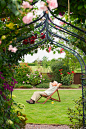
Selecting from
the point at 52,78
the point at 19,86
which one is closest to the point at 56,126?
the point at 19,86

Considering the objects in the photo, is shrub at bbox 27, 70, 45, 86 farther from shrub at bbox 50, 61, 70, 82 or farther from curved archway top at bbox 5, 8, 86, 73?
curved archway top at bbox 5, 8, 86, 73

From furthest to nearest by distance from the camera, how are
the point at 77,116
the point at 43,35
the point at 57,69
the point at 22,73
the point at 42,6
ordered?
the point at 57,69 < the point at 22,73 < the point at 77,116 < the point at 43,35 < the point at 42,6

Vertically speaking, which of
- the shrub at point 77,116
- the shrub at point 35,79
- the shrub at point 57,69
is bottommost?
the shrub at point 77,116

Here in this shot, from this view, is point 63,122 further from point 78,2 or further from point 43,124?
point 78,2

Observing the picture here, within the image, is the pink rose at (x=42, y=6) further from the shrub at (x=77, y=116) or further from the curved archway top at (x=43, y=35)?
the shrub at (x=77, y=116)

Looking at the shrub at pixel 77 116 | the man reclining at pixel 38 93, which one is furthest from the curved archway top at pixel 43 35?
the man reclining at pixel 38 93

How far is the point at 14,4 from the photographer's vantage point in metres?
1.27

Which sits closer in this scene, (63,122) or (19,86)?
(63,122)

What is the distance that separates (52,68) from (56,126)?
8140 millimetres

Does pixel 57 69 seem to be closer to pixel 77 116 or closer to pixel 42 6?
pixel 77 116

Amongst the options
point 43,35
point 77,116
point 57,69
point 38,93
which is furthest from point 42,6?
point 57,69

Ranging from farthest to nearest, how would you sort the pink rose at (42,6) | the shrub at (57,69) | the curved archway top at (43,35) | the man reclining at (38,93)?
the shrub at (57,69) < the man reclining at (38,93) < the curved archway top at (43,35) < the pink rose at (42,6)

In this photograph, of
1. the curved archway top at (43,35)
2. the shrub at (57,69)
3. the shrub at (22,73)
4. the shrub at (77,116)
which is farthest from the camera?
the shrub at (57,69)

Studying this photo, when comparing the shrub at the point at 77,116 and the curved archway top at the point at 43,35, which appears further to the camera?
the shrub at the point at 77,116
